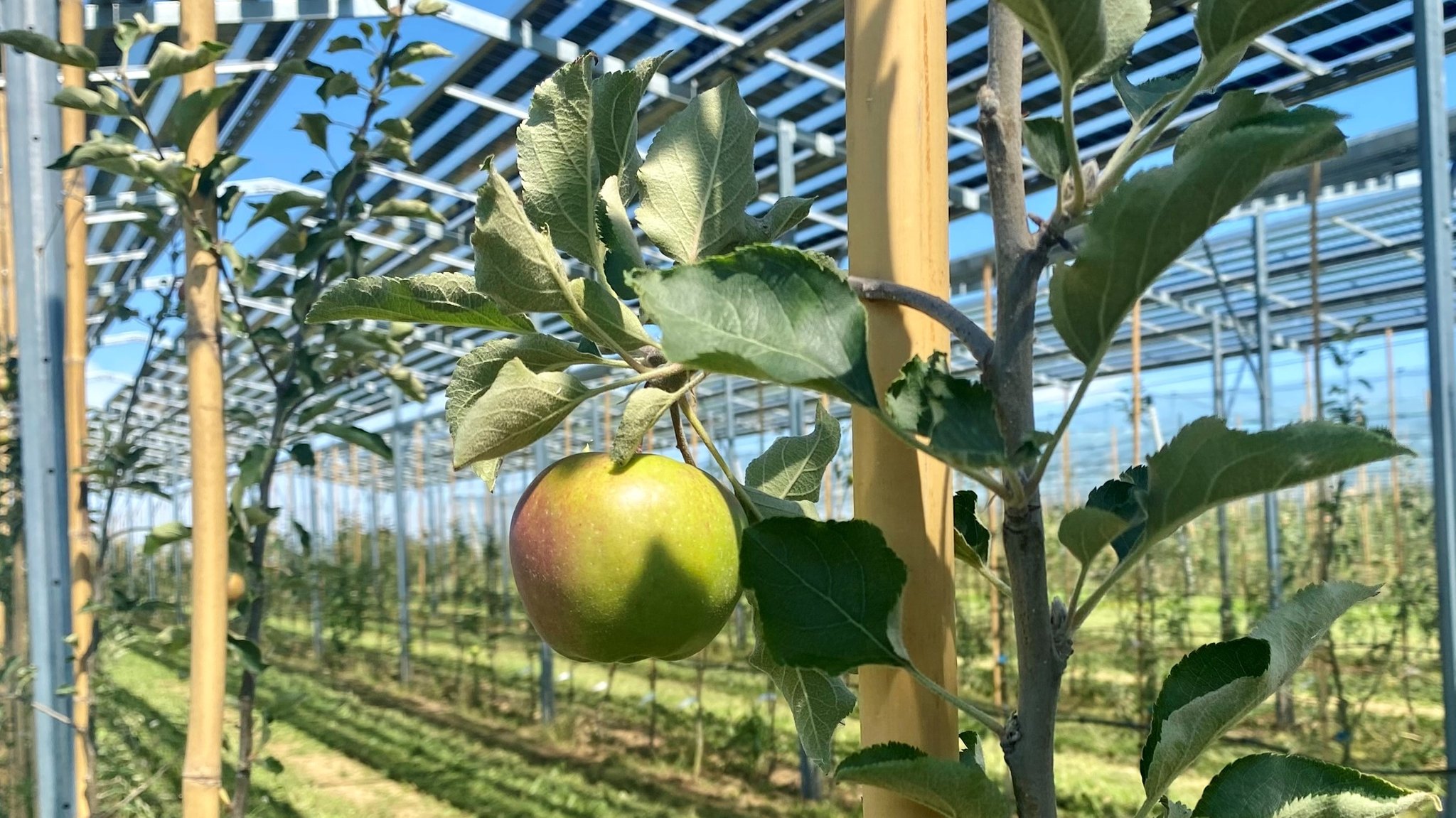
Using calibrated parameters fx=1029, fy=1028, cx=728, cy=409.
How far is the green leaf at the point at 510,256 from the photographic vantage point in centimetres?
40

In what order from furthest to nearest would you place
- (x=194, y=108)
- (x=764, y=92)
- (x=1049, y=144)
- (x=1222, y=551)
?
(x=1222, y=551)
(x=764, y=92)
(x=194, y=108)
(x=1049, y=144)

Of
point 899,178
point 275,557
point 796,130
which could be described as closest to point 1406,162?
point 796,130

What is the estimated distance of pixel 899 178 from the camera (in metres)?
0.46

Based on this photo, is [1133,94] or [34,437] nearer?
[1133,94]

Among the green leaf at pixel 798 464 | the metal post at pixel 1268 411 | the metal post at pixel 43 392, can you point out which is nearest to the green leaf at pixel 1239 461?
the green leaf at pixel 798 464

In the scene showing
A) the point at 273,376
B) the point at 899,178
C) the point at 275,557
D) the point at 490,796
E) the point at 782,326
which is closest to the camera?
the point at 782,326

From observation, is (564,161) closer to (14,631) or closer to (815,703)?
(815,703)

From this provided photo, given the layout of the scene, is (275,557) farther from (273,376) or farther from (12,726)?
(273,376)

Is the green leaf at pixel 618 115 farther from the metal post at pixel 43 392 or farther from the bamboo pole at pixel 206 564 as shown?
the metal post at pixel 43 392

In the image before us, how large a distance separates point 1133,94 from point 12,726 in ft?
12.7

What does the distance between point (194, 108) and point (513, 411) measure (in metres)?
1.19

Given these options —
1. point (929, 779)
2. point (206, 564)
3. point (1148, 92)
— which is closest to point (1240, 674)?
point (929, 779)

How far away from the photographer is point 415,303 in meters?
0.47

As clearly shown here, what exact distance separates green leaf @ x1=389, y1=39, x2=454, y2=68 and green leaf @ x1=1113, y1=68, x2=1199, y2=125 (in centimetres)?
164
